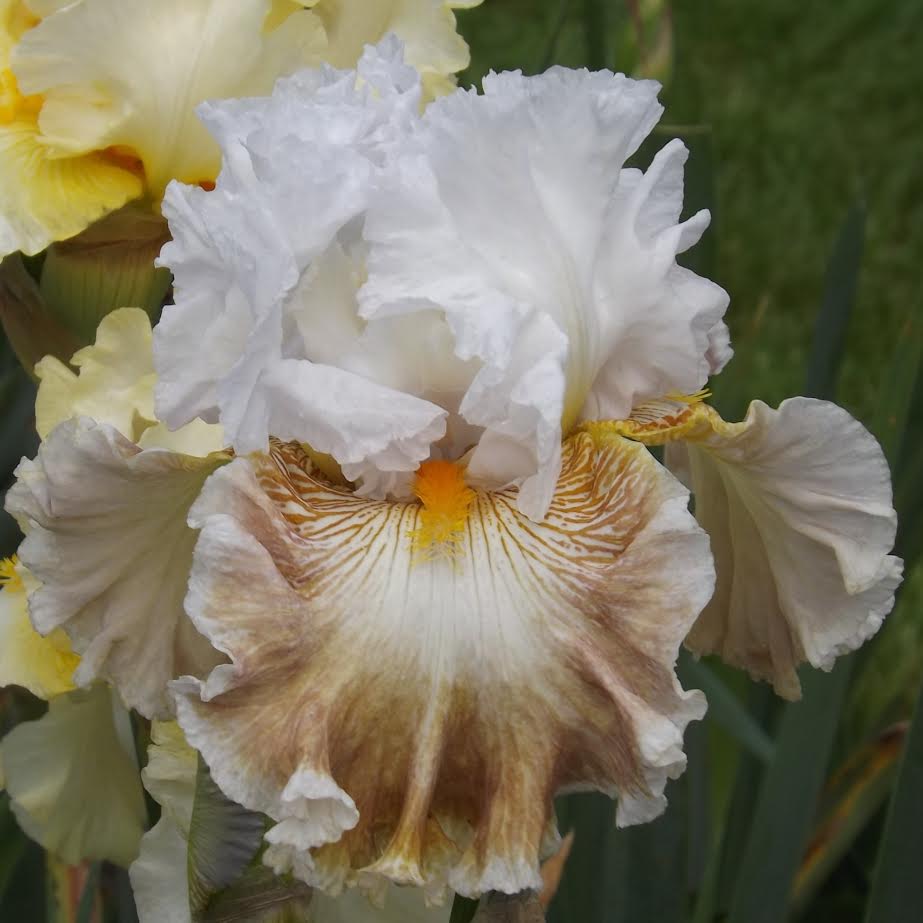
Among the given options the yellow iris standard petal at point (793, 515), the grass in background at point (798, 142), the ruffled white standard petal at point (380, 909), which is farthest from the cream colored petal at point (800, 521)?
the grass in background at point (798, 142)

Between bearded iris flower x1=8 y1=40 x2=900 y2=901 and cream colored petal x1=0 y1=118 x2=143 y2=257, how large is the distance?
19 cm

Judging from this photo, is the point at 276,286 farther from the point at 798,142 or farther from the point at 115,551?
the point at 798,142

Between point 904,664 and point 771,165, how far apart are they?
5.48ft

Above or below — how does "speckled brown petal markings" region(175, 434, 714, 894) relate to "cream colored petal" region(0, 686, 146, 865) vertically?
above

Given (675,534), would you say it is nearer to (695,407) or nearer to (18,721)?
(695,407)

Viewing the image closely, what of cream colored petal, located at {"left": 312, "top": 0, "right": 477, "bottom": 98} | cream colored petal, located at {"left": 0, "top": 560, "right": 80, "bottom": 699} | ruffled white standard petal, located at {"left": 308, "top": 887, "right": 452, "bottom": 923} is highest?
cream colored petal, located at {"left": 312, "top": 0, "right": 477, "bottom": 98}

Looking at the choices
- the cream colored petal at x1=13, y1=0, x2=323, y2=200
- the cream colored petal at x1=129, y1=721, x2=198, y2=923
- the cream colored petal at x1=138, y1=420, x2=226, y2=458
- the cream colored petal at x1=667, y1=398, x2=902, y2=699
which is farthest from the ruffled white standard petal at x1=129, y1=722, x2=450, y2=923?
the cream colored petal at x1=13, y1=0, x2=323, y2=200

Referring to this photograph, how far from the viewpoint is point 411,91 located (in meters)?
0.84

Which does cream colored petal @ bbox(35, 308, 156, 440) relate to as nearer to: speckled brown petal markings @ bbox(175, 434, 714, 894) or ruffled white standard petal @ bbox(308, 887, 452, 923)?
speckled brown petal markings @ bbox(175, 434, 714, 894)

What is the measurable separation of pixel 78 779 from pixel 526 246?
0.47 metres

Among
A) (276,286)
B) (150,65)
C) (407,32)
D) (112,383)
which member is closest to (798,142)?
(407,32)

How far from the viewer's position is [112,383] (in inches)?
36.0

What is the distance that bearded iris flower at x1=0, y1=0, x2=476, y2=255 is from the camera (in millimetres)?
987

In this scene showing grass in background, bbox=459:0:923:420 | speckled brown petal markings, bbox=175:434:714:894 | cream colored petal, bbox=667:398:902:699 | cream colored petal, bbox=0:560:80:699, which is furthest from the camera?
grass in background, bbox=459:0:923:420
